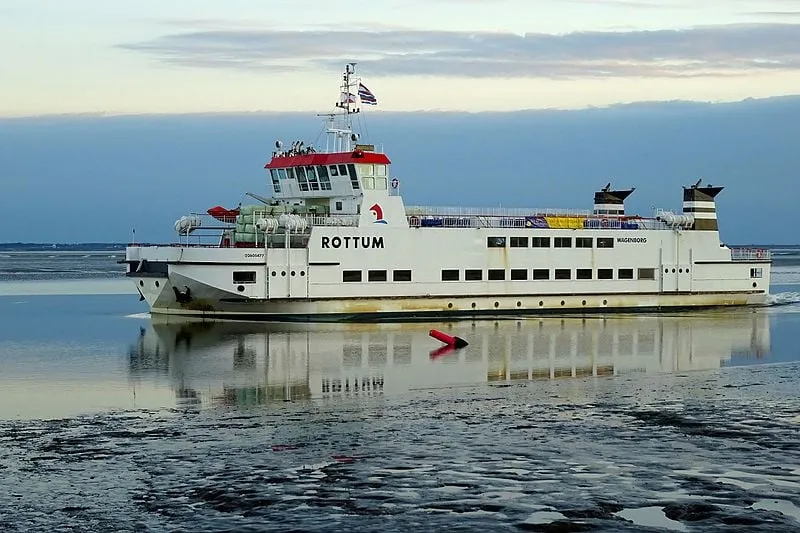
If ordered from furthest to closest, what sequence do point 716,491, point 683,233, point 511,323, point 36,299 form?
point 36,299 < point 683,233 < point 511,323 < point 716,491

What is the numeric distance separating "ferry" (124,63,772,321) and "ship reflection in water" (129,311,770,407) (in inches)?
55.9

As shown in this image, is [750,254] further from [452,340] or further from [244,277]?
[244,277]

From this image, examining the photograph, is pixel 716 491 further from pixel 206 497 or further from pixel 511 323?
pixel 511 323

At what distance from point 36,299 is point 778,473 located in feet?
173

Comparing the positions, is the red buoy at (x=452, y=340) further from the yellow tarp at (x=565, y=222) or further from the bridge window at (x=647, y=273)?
the bridge window at (x=647, y=273)

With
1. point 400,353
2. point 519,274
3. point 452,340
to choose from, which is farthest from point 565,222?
point 400,353

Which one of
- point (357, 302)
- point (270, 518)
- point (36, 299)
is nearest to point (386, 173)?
point (357, 302)

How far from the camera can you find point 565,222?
50.1 m

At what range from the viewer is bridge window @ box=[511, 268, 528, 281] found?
48625mm

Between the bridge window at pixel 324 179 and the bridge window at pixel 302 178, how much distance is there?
935mm

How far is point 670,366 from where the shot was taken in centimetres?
3309

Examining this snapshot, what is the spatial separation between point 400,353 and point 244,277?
10335 millimetres

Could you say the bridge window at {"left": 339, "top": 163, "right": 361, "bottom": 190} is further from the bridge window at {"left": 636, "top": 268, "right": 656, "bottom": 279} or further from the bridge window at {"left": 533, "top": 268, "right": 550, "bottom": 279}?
the bridge window at {"left": 636, "top": 268, "right": 656, "bottom": 279}

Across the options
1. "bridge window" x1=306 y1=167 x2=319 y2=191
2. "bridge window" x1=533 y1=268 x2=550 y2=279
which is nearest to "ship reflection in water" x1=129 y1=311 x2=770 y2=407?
"bridge window" x1=533 y1=268 x2=550 y2=279
